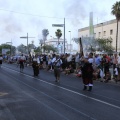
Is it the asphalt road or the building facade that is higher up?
the building facade

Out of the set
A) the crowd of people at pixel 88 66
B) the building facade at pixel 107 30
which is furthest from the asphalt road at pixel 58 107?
the building facade at pixel 107 30

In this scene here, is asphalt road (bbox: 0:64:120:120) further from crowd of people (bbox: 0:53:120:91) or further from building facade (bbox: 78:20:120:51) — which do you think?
building facade (bbox: 78:20:120:51)

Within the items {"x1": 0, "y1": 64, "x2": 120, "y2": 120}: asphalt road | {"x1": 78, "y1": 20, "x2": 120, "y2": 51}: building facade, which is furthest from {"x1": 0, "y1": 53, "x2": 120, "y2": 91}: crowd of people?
{"x1": 78, "y1": 20, "x2": 120, "y2": 51}: building facade

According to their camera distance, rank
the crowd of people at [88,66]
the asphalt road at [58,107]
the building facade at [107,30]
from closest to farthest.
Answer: the asphalt road at [58,107] → the crowd of people at [88,66] → the building facade at [107,30]

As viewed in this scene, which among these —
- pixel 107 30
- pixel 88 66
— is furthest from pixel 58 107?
pixel 107 30

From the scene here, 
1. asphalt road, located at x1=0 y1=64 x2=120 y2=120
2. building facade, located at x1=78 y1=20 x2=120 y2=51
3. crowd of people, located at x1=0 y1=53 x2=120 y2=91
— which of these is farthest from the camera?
building facade, located at x1=78 y1=20 x2=120 y2=51

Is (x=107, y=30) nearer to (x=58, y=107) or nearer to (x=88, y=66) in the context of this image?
(x=88, y=66)

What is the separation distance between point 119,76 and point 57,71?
3.89 m

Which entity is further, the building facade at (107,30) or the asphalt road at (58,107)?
the building facade at (107,30)

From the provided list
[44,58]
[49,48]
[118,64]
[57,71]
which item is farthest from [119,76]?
[49,48]

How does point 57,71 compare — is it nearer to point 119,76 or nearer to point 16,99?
point 119,76

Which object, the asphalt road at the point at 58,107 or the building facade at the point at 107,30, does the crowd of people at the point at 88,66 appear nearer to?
the asphalt road at the point at 58,107

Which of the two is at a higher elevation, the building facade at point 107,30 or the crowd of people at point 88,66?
the building facade at point 107,30

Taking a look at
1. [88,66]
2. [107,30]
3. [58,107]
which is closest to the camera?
[58,107]
